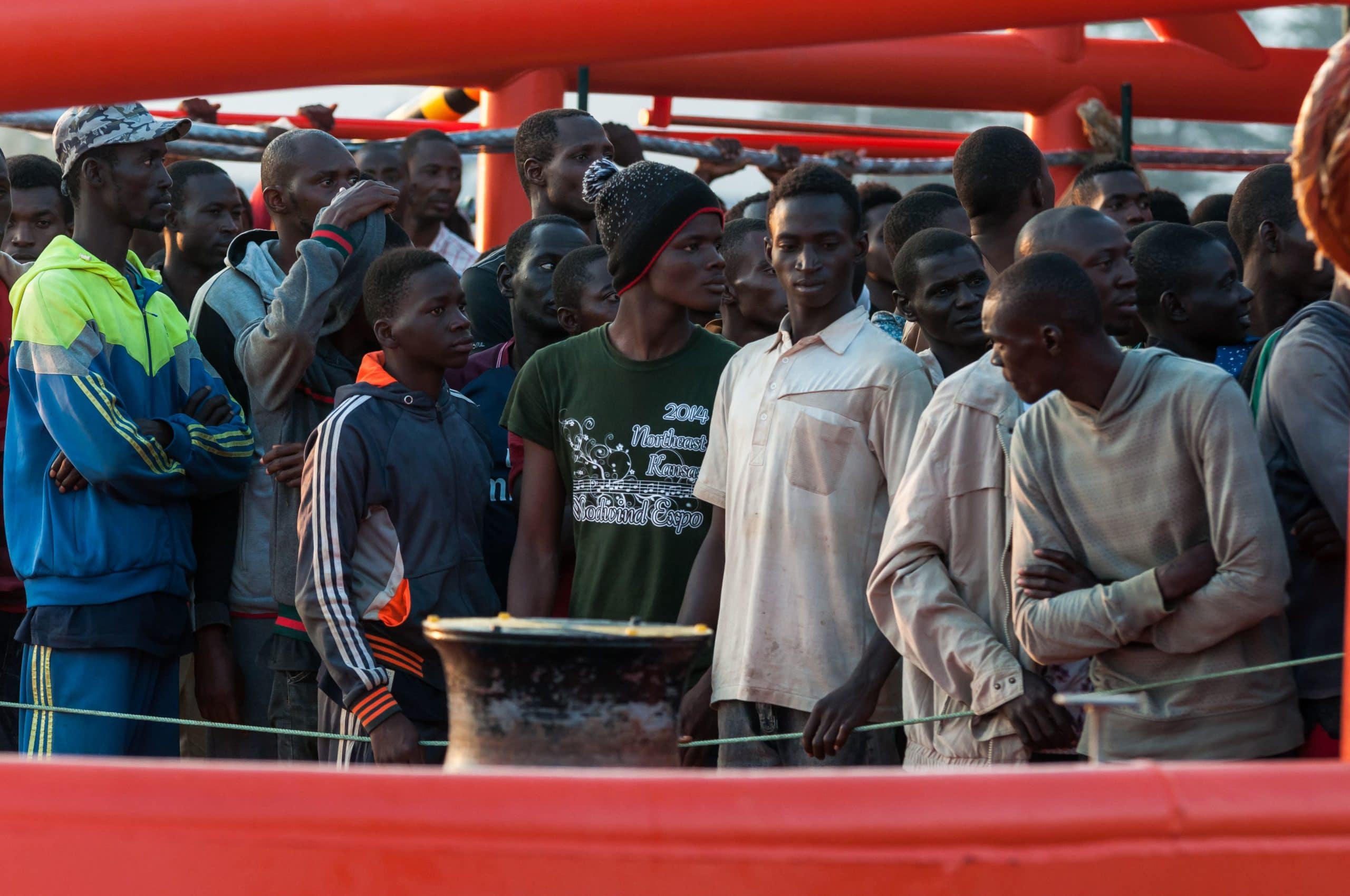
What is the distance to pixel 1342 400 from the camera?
3.51 metres

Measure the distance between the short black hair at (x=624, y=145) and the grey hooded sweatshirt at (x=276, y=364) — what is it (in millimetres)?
1655

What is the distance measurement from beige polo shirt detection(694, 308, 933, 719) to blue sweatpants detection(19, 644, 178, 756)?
5.08 feet

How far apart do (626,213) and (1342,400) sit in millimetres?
1743

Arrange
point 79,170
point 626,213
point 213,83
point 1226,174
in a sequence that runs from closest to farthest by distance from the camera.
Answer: point 213,83
point 626,213
point 79,170
point 1226,174

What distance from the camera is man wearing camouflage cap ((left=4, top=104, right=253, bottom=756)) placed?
432 cm

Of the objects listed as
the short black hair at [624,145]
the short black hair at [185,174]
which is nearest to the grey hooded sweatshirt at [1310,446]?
the short black hair at [624,145]

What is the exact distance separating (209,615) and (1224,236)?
3000mm

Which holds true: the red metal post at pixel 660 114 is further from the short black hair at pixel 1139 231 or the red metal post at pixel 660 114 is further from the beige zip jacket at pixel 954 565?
the beige zip jacket at pixel 954 565

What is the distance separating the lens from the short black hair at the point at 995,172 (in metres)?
5.01

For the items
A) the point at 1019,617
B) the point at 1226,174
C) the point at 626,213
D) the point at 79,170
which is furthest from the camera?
the point at 1226,174

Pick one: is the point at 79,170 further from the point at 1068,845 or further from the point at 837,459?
the point at 1068,845

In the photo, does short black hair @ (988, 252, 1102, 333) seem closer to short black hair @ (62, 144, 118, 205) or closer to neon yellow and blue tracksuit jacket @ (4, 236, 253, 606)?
neon yellow and blue tracksuit jacket @ (4, 236, 253, 606)

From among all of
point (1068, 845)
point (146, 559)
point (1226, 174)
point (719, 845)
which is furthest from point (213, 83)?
point (1226, 174)

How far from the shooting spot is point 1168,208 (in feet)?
20.4
